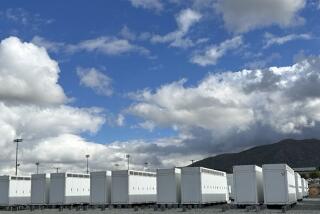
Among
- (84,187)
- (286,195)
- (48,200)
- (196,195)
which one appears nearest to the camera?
(286,195)

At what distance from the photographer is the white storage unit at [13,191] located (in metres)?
64.6

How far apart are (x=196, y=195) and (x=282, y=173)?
9973 millimetres

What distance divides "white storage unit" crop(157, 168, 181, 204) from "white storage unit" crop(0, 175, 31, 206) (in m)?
22.5

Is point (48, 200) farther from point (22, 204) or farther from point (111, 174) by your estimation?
point (111, 174)

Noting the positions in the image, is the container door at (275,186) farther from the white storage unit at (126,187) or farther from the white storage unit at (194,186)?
the white storage unit at (126,187)

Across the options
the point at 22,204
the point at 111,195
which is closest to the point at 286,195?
the point at 111,195

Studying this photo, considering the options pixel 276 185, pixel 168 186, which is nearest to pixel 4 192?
pixel 168 186

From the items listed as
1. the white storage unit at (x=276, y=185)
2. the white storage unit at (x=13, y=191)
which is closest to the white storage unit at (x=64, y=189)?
the white storage unit at (x=13, y=191)

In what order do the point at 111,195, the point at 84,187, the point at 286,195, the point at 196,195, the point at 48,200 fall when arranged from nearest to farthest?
the point at 286,195, the point at 196,195, the point at 111,195, the point at 48,200, the point at 84,187

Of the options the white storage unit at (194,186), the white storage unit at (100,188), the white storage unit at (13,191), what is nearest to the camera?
the white storage unit at (194,186)

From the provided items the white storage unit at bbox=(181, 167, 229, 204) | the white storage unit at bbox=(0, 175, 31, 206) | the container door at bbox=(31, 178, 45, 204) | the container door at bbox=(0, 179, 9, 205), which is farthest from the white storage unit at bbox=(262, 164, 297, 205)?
the container door at bbox=(0, 179, 9, 205)

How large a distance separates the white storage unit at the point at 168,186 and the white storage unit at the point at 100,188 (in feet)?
24.7

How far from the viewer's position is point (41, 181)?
6269 cm

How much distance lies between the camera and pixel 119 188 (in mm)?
57156
